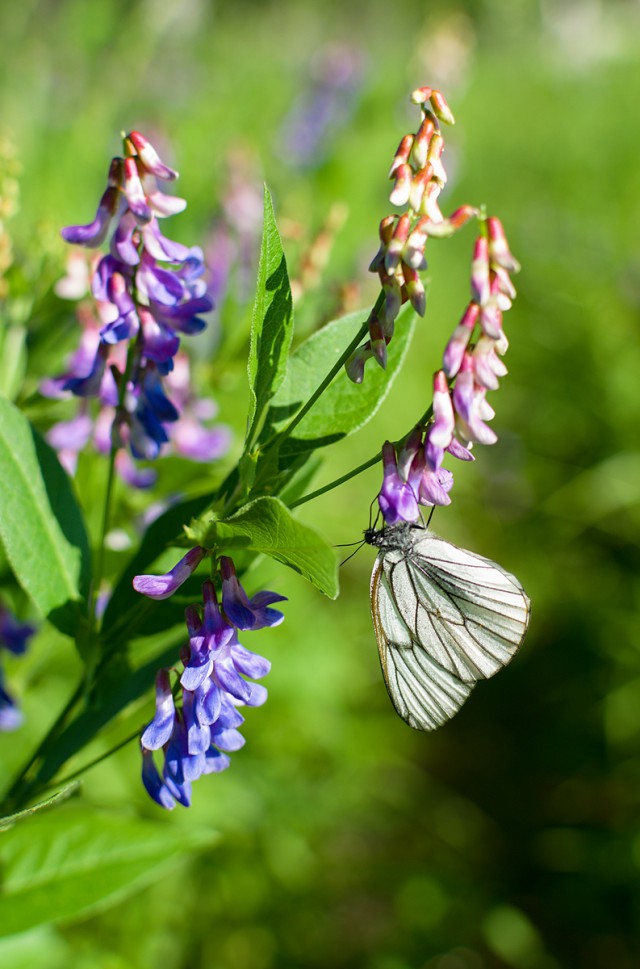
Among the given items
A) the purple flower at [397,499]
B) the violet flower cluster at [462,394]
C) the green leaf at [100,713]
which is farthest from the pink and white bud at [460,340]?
the green leaf at [100,713]

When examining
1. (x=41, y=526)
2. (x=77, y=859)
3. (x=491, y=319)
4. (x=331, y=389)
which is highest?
(x=491, y=319)

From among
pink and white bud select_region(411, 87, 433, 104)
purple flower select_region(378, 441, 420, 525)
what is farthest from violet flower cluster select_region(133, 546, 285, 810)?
pink and white bud select_region(411, 87, 433, 104)

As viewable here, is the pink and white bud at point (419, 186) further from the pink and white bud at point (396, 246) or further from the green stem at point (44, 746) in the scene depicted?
the green stem at point (44, 746)

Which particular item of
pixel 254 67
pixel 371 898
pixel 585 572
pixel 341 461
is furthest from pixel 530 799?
pixel 254 67

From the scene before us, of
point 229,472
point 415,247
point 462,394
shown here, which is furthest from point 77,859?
point 415,247

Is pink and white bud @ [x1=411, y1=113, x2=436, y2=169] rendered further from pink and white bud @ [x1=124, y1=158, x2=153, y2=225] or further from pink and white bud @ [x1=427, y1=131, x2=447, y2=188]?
pink and white bud @ [x1=124, y1=158, x2=153, y2=225]

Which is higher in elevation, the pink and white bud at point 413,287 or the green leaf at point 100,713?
the pink and white bud at point 413,287

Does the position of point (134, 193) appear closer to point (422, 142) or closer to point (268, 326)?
point (268, 326)
